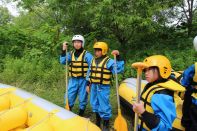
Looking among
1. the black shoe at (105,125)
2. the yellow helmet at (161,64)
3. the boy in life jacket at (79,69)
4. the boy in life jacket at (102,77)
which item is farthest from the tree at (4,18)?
the yellow helmet at (161,64)

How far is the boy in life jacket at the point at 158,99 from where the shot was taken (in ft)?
8.52

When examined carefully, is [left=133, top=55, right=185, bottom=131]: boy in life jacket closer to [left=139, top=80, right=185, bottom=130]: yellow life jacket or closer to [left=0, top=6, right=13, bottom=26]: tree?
[left=139, top=80, right=185, bottom=130]: yellow life jacket

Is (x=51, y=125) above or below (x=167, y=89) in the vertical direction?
below

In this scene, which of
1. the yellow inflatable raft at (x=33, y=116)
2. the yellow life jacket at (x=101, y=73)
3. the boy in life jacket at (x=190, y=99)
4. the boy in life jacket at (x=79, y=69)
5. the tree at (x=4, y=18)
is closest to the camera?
the boy in life jacket at (x=190, y=99)

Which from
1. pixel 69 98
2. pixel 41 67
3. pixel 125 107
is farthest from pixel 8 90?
pixel 41 67

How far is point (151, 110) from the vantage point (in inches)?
114

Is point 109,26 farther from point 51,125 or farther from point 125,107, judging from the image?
point 51,125

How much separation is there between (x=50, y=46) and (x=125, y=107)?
4.30 m

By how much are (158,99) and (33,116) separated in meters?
2.49

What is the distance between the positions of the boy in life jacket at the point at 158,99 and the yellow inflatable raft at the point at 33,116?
1235 mm

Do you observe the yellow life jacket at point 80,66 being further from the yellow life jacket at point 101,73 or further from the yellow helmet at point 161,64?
the yellow helmet at point 161,64

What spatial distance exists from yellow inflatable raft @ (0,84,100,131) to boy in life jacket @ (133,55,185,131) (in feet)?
4.05

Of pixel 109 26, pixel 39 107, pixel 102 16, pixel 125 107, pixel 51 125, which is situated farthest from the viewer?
pixel 109 26


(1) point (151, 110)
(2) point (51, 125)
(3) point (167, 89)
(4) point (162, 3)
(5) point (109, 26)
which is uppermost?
(4) point (162, 3)
